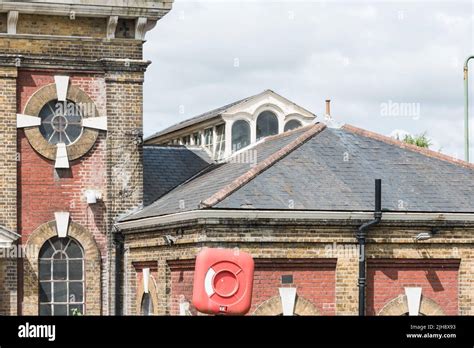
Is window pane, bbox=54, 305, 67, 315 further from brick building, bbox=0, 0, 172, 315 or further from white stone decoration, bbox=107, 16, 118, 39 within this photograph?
white stone decoration, bbox=107, 16, 118, 39

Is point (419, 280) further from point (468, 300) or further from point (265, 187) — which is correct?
point (265, 187)

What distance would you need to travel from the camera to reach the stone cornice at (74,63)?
86.6 feet

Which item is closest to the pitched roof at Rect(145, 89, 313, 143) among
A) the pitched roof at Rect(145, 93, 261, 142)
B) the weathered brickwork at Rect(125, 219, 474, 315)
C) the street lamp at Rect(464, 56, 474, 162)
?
the pitched roof at Rect(145, 93, 261, 142)

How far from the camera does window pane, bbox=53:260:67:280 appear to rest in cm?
2659

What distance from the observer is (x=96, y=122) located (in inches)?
1068

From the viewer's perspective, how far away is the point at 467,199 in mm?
24641

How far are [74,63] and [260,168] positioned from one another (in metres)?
5.55

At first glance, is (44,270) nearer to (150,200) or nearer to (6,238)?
(6,238)

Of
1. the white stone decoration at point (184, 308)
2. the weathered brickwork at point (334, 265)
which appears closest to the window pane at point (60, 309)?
the weathered brickwork at point (334, 265)

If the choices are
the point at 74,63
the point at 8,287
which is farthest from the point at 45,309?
the point at 74,63

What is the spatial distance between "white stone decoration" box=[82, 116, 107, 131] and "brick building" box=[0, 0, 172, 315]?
22 millimetres

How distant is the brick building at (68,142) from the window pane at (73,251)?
0.02m

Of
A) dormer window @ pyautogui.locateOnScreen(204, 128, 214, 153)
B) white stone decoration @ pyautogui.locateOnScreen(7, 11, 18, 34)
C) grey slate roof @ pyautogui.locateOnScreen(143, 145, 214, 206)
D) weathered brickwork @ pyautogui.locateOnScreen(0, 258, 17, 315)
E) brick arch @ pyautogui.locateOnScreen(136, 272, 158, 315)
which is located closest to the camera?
brick arch @ pyautogui.locateOnScreen(136, 272, 158, 315)
